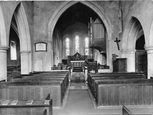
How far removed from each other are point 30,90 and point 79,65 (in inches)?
475

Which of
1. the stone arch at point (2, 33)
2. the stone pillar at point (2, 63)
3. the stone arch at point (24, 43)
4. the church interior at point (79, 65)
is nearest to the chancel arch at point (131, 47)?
the church interior at point (79, 65)

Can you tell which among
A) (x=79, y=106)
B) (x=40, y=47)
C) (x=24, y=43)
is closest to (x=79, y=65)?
(x=40, y=47)

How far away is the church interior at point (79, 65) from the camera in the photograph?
405 cm

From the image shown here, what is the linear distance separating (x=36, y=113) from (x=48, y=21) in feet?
31.4

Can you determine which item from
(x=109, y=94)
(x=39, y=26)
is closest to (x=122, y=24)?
(x=39, y=26)

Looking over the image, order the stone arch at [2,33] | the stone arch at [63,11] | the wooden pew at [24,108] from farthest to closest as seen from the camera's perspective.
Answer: the stone arch at [63,11] < the stone arch at [2,33] < the wooden pew at [24,108]

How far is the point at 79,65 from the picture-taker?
52.5 feet

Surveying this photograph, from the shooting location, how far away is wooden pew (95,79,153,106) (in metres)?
4.16

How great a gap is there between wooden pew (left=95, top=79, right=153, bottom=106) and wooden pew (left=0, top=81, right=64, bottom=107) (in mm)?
1379

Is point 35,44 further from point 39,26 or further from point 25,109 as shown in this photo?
point 25,109

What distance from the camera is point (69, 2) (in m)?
10.9

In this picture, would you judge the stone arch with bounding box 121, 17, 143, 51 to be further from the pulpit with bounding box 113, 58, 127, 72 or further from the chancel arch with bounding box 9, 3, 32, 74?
the chancel arch with bounding box 9, 3, 32, 74

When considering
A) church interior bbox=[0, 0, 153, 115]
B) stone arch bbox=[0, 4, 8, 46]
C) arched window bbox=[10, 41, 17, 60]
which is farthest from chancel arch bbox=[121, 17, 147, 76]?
arched window bbox=[10, 41, 17, 60]

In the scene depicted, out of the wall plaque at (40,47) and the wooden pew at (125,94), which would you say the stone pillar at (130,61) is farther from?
the wall plaque at (40,47)
